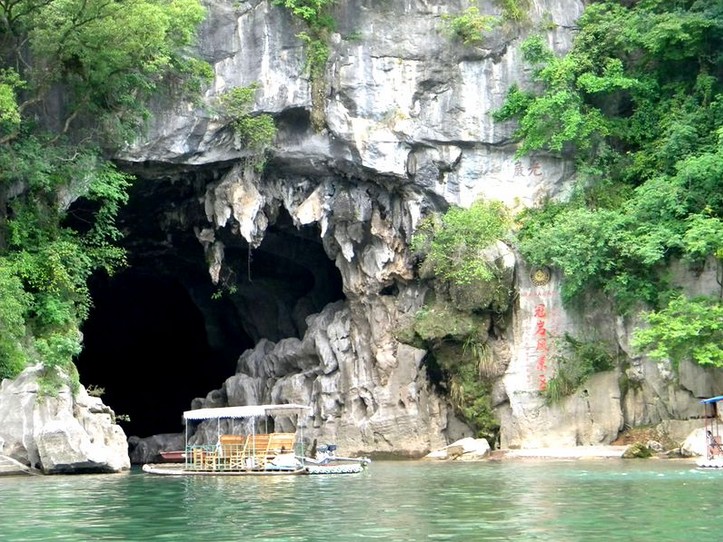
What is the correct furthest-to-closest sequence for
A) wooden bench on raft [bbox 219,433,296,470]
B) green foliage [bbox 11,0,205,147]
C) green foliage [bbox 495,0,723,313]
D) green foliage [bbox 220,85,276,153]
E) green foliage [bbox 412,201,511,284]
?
green foliage [bbox 412,201,511,284] < green foliage [bbox 220,85,276,153] < green foliage [bbox 495,0,723,313] < green foliage [bbox 11,0,205,147] < wooden bench on raft [bbox 219,433,296,470]

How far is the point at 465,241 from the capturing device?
1083 inches

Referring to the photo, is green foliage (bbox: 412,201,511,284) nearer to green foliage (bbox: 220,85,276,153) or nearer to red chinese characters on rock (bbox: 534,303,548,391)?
red chinese characters on rock (bbox: 534,303,548,391)

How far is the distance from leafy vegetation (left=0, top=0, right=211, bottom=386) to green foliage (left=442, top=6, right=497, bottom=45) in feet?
21.0

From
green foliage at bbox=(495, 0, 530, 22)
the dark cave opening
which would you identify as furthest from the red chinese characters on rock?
the dark cave opening

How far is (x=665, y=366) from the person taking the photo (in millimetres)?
25188

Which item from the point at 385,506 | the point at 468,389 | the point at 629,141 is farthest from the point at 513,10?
the point at 385,506

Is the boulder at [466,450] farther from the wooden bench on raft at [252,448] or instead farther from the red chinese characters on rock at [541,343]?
the wooden bench on raft at [252,448]

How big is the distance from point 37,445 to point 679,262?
1432 centimetres

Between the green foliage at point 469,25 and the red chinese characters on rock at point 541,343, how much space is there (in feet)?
22.7

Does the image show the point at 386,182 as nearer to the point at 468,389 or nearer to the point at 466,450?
the point at 468,389

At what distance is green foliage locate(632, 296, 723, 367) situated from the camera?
22.9 meters

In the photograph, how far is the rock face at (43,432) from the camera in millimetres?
22219

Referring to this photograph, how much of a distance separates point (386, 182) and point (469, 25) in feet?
14.6

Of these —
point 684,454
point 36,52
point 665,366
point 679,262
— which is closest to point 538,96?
point 679,262
